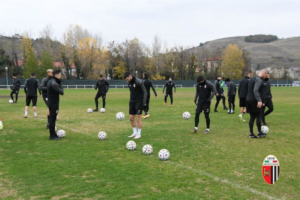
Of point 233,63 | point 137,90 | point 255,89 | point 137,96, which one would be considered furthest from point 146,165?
point 233,63

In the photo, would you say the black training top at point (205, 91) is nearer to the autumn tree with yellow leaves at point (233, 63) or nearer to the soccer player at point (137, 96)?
the soccer player at point (137, 96)

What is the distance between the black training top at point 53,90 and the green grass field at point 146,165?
1.29 meters

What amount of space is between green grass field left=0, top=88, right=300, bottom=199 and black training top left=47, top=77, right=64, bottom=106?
129cm

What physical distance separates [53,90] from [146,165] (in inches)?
167

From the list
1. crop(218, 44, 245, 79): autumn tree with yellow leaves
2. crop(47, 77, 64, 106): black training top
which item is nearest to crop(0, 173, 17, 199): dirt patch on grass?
crop(47, 77, 64, 106): black training top

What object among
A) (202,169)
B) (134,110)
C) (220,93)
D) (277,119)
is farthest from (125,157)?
(220,93)

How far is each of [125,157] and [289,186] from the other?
3558 mm

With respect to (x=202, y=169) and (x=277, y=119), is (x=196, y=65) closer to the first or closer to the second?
(x=277, y=119)

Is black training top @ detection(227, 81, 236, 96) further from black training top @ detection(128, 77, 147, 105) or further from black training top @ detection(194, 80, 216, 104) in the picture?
black training top @ detection(128, 77, 147, 105)

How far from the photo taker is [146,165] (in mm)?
5824

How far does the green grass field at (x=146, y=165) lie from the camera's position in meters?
4.45

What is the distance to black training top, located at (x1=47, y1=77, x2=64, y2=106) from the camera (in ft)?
26.4

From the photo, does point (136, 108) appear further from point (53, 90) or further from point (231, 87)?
point (231, 87)

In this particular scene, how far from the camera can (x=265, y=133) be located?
889 cm
